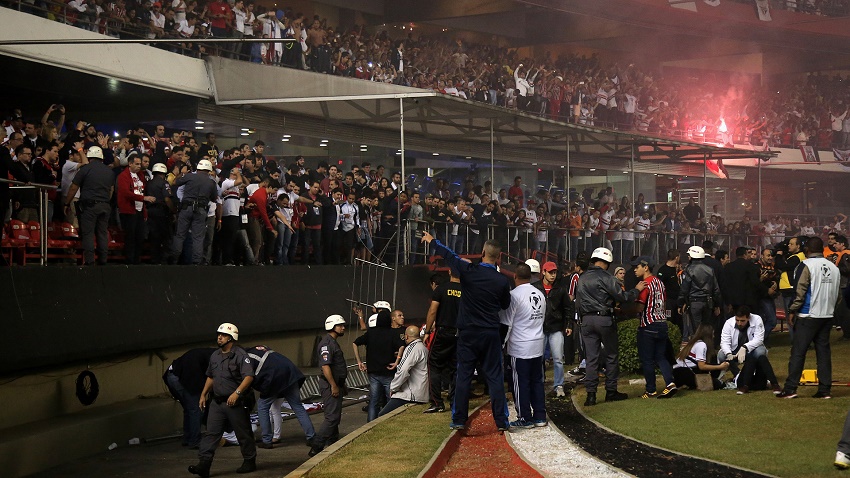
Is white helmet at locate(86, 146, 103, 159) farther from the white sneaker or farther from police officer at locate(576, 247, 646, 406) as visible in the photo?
the white sneaker

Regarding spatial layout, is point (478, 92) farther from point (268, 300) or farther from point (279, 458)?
point (279, 458)

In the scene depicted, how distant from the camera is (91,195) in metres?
13.9

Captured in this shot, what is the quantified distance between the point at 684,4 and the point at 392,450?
3444 centimetres

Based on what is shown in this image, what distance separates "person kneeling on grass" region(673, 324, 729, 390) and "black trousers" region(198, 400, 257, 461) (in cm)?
565

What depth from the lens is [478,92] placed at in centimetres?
2938

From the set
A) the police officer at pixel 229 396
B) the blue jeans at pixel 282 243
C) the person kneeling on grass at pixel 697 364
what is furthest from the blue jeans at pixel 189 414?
the person kneeling on grass at pixel 697 364

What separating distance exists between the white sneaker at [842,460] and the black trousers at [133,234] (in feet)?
34.7

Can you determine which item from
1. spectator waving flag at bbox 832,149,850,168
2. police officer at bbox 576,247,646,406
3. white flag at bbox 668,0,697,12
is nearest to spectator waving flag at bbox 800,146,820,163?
spectator waving flag at bbox 832,149,850,168

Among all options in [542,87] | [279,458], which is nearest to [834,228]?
[542,87]

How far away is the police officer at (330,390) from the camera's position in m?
13.0

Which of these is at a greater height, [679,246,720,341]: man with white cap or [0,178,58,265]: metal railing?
[0,178,58,265]: metal railing

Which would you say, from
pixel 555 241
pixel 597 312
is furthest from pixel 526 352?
pixel 555 241

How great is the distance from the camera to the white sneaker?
8.16 metres

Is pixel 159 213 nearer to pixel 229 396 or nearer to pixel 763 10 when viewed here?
pixel 229 396
